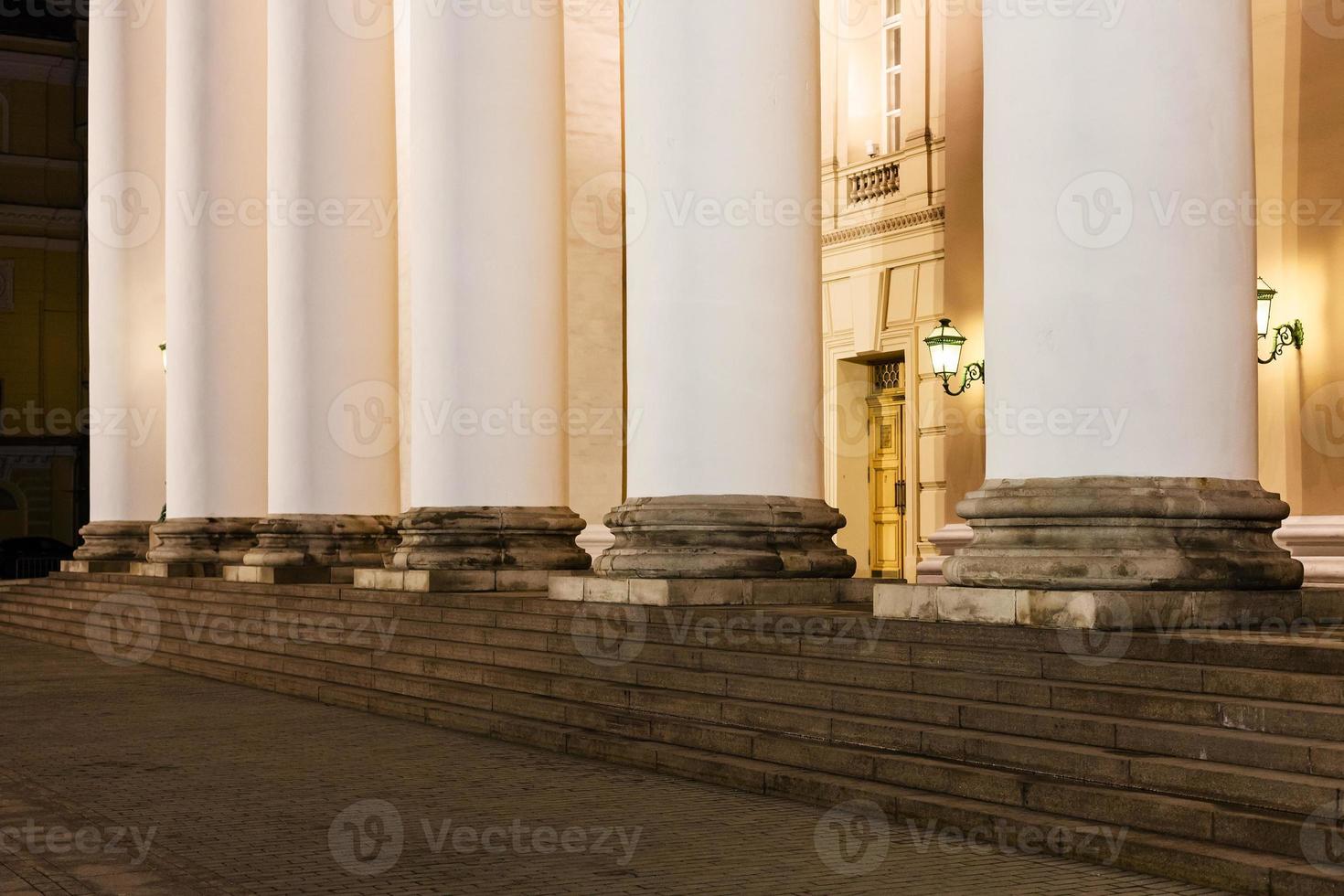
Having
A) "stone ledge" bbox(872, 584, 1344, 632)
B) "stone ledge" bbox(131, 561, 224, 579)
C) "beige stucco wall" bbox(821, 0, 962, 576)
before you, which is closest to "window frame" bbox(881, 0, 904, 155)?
"beige stucco wall" bbox(821, 0, 962, 576)

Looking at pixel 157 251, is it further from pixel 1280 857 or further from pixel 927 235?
pixel 1280 857

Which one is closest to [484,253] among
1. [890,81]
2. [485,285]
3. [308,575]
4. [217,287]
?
[485,285]

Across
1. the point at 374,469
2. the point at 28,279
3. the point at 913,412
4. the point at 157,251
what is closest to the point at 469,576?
the point at 374,469

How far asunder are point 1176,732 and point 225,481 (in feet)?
68.5

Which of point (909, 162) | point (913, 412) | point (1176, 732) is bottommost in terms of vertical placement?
point (1176, 732)

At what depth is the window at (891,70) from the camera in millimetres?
27141

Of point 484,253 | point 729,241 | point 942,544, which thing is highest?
point 484,253

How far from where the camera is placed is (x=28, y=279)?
59.8 meters

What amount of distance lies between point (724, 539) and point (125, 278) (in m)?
21.5

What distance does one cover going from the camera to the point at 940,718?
404 inches

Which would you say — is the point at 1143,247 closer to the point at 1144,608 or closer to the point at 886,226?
the point at 1144,608

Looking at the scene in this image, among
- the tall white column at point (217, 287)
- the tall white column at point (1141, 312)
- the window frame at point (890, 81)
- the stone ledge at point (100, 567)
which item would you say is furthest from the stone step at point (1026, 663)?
the stone ledge at point (100, 567)

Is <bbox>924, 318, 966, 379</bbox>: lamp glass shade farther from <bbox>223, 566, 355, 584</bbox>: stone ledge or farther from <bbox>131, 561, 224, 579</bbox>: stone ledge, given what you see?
<bbox>131, 561, 224, 579</bbox>: stone ledge

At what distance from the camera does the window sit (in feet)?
89.0
